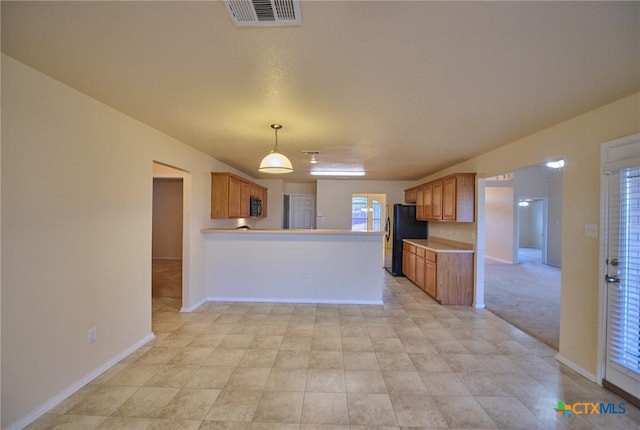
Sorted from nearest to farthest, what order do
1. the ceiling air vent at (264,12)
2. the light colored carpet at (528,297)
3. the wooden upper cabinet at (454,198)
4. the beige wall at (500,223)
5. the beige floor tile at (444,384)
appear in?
the ceiling air vent at (264,12) → the beige floor tile at (444,384) → the light colored carpet at (528,297) → the wooden upper cabinet at (454,198) → the beige wall at (500,223)

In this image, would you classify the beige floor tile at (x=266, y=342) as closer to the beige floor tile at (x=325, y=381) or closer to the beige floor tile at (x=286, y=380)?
the beige floor tile at (x=286, y=380)

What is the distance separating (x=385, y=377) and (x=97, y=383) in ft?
8.27

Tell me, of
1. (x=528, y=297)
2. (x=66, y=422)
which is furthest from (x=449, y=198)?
(x=66, y=422)

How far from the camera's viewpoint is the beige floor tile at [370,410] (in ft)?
6.27

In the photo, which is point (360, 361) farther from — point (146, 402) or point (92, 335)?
point (92, 335)

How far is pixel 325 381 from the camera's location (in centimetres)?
238

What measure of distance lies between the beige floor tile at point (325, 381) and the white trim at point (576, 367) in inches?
87.5

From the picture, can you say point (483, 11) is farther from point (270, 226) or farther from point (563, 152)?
point (270, 226)

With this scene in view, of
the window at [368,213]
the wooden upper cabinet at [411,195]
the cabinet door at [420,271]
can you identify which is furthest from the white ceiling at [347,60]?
the window at [368,213]

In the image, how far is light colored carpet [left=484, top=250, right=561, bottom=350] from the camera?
11.9 ft

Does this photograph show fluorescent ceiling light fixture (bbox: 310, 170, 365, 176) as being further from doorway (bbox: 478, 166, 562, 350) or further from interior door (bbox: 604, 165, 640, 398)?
interior door (bbox: 604, 165, 640, 398)

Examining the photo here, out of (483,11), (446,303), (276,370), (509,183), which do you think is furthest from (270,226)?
(509,183)

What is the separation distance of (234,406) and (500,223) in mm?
9696

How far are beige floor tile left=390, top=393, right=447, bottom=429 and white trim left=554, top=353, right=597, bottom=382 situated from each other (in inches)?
61.8
